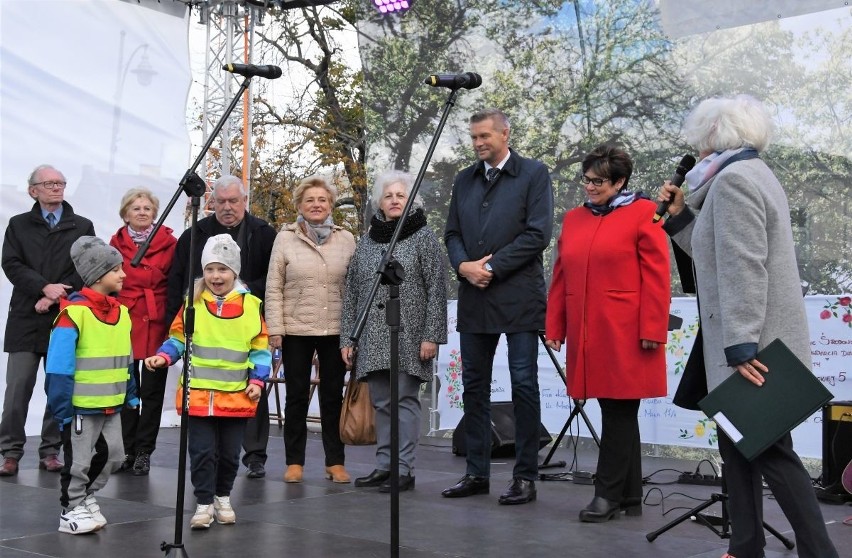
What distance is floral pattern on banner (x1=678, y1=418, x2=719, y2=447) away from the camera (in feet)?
19.4

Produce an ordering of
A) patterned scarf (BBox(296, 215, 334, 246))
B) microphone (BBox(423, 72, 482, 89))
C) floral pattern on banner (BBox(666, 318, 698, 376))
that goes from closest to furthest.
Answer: microphone (BBox(423, 72, 482, 89)) < patterned scarf (BBox(296, 215, 334, 246)) < floral pattern on banner (BBox(666, 318, 698, 376))

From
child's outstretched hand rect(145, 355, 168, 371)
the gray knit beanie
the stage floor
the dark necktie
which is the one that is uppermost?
the dark necktie

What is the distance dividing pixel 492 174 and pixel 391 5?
3.81 metres

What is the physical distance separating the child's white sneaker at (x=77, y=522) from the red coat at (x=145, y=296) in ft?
5.24

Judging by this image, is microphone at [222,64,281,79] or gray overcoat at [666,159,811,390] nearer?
gray overcoat at [666,159,811,390]

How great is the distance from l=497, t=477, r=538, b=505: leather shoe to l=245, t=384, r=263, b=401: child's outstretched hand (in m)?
1.27

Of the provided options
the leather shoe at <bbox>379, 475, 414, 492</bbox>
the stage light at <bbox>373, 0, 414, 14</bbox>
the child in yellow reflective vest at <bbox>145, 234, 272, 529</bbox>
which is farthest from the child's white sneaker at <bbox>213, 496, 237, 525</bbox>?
the stage light at <bbox>373, 0, 414, 14</bbox>

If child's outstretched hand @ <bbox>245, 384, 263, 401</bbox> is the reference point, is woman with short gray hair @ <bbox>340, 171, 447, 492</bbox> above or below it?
above

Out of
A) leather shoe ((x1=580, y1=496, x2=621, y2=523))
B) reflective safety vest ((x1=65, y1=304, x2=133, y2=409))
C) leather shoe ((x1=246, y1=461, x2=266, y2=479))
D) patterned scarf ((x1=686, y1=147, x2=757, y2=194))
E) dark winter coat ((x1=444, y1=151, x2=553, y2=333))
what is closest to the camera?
patterned scarf ((x1=686, y1=147, x2=757, y2=194))

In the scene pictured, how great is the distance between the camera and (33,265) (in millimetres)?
5672

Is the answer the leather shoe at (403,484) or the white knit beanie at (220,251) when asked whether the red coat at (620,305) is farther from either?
the white knit beanie at (220,251)

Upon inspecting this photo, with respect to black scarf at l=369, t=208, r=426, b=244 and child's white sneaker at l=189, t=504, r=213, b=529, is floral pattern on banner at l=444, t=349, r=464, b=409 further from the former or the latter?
child's white sneaker at l=189, t=504, r=213, b=529

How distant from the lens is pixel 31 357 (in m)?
5.74

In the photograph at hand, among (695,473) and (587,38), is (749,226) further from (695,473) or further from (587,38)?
(587,38)
